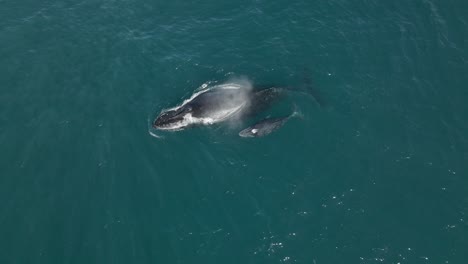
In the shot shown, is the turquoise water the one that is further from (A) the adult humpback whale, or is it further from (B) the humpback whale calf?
(A) the adult humpback whale

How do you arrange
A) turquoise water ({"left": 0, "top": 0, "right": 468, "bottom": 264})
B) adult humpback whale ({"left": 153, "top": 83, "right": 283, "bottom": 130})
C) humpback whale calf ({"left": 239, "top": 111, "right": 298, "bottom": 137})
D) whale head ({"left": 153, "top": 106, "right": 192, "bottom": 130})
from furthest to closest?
adult humpback whale ({"left": 153, "top": 83, "right": 283, "bottom": 130}) → whale head ({"left": 153, "top": 106, "right": 192, "bottom": 130}) → humpback whale calf ({"left": 239, "top": 111, "right": 298, "bottom": 137}) → turquoise water ({"left": 0, "top": 0, "right": 468, "bottom": 264})

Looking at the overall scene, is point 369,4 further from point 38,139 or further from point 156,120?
point 38,139

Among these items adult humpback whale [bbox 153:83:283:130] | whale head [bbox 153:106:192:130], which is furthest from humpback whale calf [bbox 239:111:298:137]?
whale head [bbox 153:106:192:130]

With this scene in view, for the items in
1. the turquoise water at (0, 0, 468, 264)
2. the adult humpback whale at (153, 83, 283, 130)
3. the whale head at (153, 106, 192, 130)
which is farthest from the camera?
the adult humpback whale at (153, 83, 283, 130)

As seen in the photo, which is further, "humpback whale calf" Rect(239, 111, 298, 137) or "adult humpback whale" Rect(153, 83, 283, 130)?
"adult humpback whale" Rect(153, 83, 283, 130)

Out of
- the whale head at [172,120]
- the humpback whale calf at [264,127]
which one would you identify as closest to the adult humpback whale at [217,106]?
the whale head at [172,120]

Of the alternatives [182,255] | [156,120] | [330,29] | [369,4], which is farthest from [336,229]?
[369,4]

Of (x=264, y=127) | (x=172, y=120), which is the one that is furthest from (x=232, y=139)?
(x=172, y=120)
